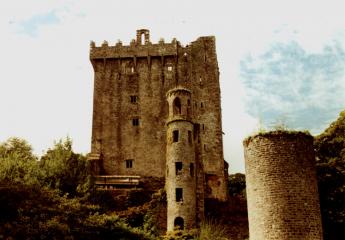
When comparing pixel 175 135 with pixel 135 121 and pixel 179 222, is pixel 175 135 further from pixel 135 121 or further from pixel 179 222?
pixel 135 121

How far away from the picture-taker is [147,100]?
48969 millimetres

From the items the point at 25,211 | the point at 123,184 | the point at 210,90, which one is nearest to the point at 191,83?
the point at 210,90

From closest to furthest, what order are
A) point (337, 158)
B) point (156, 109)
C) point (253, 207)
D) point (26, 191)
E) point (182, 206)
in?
point (253, 207), point (26, 191), point (337, 158), point (182, 206), point (156, 109)

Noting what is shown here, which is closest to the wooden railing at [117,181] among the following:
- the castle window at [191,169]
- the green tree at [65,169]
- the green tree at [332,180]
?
the green tree at [65,169]

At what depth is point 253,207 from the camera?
742 inches

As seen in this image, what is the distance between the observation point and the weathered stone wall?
47.0m

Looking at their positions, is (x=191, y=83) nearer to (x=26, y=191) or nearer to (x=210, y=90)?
(x=210, y=90)

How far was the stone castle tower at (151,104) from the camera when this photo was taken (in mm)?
46312

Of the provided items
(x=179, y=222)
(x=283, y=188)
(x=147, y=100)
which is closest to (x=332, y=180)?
(x=283, y=188)

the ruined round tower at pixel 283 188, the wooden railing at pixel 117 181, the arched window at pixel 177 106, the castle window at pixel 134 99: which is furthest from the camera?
the castle window at pixel 134 99

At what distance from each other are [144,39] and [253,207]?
115 feet

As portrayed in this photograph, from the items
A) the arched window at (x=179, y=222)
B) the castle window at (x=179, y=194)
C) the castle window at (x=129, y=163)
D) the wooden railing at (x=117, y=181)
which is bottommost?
the arched window at (x=179, y=222)

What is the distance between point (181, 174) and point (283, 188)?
20773 mm

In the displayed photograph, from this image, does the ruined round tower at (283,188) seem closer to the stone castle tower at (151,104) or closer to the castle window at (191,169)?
the castle window at (191,169)
